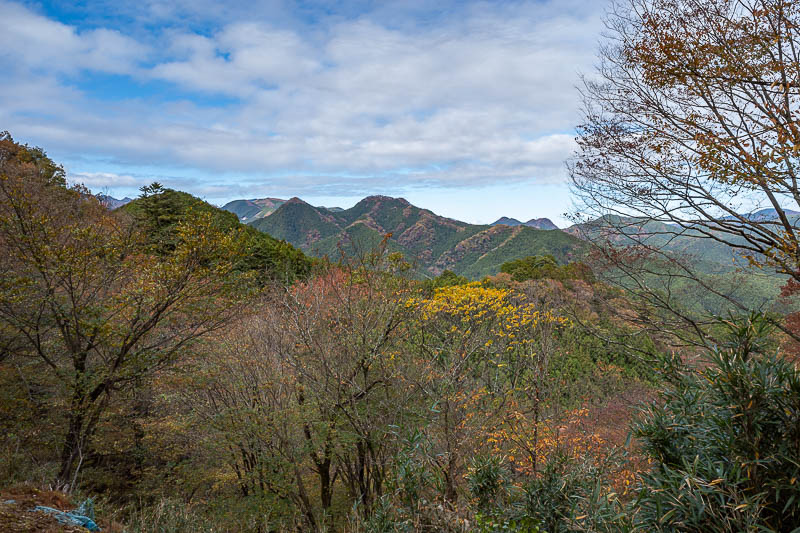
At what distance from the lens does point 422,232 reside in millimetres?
120438

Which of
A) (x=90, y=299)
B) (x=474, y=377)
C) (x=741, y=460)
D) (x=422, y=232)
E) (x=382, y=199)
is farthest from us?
(x=382, y=199)

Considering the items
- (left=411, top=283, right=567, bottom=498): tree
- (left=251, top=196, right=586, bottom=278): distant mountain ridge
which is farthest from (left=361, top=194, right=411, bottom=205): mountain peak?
(left=411, top=283, right=567, bottom=498): tree

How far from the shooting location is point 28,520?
3.66 meters

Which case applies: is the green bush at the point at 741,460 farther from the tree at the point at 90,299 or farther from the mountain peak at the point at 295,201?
the mountain peak at the point at 295,201

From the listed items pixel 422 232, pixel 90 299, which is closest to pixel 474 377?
pixel 90 299

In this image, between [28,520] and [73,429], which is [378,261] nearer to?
[28,520]

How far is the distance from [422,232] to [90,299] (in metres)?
114

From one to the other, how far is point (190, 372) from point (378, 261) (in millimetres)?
5552

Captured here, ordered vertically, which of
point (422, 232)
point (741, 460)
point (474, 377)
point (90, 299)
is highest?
point (422, 232)

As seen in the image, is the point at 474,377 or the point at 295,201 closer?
the point at 474,377

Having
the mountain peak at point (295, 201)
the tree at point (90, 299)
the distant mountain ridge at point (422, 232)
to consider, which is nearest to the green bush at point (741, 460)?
the tree at point (90, 299)

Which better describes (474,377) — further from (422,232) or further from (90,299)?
(422,232)

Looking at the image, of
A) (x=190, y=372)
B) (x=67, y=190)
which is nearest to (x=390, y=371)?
(x=190, y=372)

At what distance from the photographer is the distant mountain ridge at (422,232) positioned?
2857 inches
